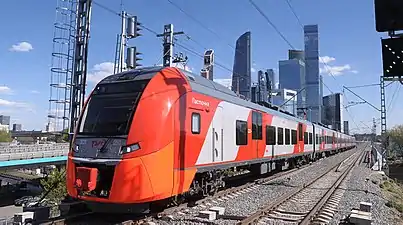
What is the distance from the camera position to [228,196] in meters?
11.6

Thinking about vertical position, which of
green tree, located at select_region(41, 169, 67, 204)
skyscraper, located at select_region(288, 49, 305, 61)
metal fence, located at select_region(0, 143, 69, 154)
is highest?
skyscraper, located at select_region(288, 49, 305, 61)

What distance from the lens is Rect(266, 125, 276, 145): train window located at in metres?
16.5

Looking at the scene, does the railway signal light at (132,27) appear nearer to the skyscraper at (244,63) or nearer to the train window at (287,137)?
the train window at (287,137)

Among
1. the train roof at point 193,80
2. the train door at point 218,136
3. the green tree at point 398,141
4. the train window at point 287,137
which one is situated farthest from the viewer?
the green tree at point 398,141

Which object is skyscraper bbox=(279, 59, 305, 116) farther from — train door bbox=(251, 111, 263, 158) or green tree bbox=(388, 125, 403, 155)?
green tree bbox=(388, 125, 403, 155)

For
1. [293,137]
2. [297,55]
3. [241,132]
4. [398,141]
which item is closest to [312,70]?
[297,55]

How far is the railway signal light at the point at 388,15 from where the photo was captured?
973 centimetres

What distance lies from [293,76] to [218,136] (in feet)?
127

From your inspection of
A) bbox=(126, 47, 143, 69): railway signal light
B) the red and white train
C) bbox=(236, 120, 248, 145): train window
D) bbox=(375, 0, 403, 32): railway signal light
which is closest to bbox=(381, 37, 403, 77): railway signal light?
bbox=(375, 0, 403, 32): railway signal light

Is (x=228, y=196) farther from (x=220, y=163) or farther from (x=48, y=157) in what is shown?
(x=48, y=157)

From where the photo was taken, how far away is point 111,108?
8438mm

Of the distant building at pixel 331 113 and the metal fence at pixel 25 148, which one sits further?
the distant building at pixel 331 113

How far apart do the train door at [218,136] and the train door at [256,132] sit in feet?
11.0

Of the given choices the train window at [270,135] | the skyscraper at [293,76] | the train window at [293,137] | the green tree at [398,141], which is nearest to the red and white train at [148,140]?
the train window at [270,135]
